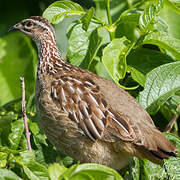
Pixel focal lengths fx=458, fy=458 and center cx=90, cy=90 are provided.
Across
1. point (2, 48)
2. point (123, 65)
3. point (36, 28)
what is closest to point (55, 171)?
point (123, 65)

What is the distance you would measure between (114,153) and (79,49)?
0.97m

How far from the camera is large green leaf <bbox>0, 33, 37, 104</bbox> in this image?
5.11 m

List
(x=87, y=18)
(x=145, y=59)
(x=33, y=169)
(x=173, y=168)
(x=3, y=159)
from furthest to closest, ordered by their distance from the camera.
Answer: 1. (x=145, y=59)
2. (x=87, y=18)
3. (x=173, y=168)
4. (x=3, y=159)
5. (x=33, y=169)

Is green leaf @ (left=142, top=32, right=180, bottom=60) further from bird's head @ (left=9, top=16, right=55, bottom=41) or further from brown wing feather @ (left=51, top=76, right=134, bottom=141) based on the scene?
bird's head @ (left=9, top=16, right=55, bottom=41)

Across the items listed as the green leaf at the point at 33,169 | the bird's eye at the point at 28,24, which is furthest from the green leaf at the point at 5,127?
the bird's eye at the point at 28,24

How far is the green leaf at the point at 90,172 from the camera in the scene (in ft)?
8.39

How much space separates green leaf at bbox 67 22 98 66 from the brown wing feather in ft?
0.68

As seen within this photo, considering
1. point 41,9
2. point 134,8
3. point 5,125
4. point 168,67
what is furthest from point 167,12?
point 5,125

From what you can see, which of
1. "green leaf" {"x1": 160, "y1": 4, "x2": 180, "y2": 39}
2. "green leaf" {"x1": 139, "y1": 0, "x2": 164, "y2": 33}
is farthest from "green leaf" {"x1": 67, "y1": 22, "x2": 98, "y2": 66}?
"green leaf" {"x1": 160, "y1": 4, "x2": 180, "y2": 39}

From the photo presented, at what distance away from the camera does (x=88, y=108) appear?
3695mm

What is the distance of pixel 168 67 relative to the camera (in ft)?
12.6

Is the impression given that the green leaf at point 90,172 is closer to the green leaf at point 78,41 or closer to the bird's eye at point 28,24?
the green leaf at point 78,41

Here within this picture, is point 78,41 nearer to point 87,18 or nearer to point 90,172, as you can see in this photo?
point 87,18

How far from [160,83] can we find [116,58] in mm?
434
